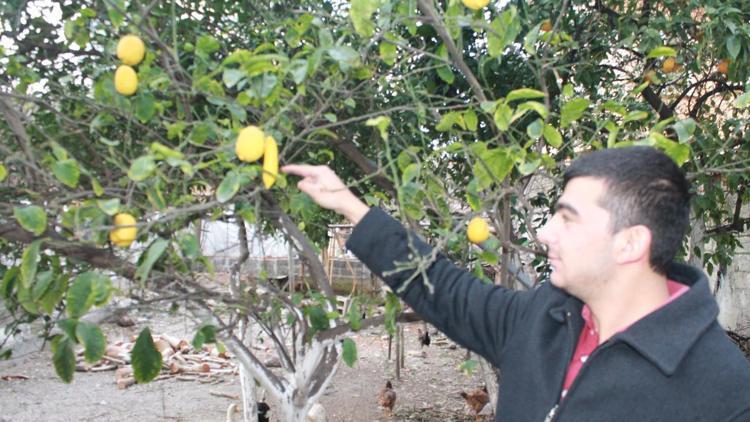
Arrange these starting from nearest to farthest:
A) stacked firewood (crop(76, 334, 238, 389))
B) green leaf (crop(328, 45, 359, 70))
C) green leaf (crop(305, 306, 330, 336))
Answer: green leaf (crop(328, 45, 359, 70)) → green leaf (crop(305, 306, 330, 336)) → stacked firewood (crop(76, 334, 238, 389))

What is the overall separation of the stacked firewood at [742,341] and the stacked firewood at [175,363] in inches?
167

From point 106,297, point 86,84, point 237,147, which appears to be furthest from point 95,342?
point 86,84

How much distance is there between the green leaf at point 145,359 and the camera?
5.43ft

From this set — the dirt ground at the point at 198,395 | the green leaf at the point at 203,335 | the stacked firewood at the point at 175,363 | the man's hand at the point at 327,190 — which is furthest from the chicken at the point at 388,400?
the man's hand at the point at 327,190

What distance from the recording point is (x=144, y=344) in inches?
66.2

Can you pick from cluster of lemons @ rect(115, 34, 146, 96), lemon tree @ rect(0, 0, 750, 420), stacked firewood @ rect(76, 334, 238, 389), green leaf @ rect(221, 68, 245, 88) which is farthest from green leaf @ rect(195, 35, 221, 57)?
stacked firewood @ rect(76, 334, 238, 389)

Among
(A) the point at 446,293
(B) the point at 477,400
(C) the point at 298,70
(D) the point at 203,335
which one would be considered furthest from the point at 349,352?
(B) the point at 477,400

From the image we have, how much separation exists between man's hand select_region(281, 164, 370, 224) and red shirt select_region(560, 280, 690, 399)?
53 centimetres

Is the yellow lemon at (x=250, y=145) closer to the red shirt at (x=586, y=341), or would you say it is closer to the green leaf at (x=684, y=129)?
the red shirt at (x=586, y=341)

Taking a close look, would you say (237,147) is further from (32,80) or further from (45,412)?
(45,412)

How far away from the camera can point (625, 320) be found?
4.60ft

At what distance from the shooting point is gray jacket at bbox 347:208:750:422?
1.29 metres

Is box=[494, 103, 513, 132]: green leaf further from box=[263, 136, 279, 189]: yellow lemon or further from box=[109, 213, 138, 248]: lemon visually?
box=[109, 213, 138, 248]: lemon

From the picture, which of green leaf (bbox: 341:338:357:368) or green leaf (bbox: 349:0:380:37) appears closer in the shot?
green leaf (bbox: 349:0:380:37)
